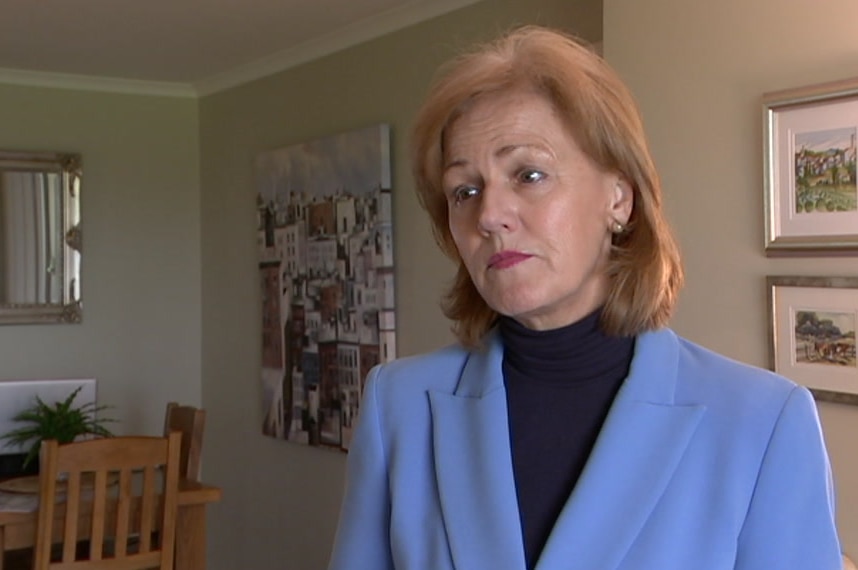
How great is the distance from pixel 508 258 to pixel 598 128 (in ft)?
0.51

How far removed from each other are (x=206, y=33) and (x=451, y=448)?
3443 mm

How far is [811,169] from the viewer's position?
2289 mm

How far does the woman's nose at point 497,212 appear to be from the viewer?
3.50ft

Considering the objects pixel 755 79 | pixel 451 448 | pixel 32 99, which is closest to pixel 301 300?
pixel 32 99

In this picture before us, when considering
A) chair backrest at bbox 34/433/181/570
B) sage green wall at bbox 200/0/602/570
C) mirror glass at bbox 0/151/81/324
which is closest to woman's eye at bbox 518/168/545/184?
sage green wall at bbox 200/0/602/570

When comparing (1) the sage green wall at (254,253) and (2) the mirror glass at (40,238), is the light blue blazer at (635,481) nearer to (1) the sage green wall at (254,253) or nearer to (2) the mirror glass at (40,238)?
(1) the sage green wall at (254,253)

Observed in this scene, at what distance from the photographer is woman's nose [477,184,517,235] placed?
107cm

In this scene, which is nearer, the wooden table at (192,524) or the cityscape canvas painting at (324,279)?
the wooden table at (192,524)

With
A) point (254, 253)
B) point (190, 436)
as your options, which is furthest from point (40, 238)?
point (190, 436)

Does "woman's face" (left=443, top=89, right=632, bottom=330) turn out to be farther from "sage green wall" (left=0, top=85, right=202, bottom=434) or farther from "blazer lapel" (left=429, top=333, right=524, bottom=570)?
"sage green wall" (left=0, top=85, right=202, bottom=434)

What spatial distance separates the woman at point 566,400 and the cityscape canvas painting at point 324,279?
278 cm

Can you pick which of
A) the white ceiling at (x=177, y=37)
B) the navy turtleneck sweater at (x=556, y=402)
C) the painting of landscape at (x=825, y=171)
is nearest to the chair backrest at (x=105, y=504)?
the white ceiling at (x=177, y=37)

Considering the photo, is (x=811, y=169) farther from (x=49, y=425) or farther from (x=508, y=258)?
(x=49, y=425)

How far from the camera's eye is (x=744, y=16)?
7.91 feet
